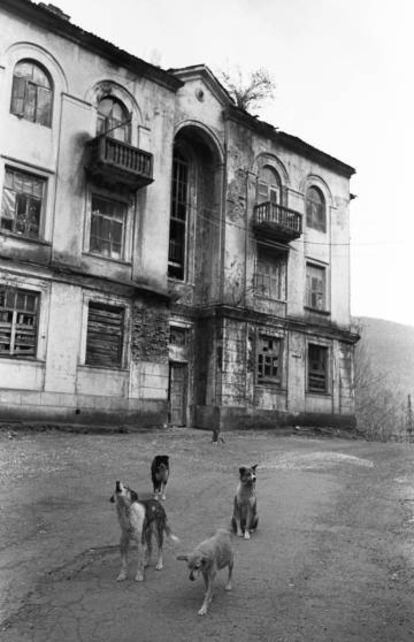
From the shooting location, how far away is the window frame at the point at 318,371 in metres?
28.0

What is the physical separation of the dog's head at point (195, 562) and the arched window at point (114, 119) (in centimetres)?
1867

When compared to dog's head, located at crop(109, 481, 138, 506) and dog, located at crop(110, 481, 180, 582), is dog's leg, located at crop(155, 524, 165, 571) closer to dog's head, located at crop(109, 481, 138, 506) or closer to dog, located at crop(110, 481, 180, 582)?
dog, located at crop(110, 481, 180, 582)

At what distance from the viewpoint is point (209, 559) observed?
5281 millimetres

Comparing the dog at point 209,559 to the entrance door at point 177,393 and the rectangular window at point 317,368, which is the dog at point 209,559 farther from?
the rectangular window at point 317,368

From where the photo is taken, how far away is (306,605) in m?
5.41

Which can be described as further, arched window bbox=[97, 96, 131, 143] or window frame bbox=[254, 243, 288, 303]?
window frame bbox=[254, 243, 288, 303]

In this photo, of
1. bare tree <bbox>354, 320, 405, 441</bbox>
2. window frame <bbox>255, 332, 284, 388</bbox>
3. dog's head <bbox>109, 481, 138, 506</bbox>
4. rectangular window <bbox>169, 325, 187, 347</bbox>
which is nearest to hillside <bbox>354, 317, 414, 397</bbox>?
bare tree <bbox>354, 320, 405, 441</bbox>

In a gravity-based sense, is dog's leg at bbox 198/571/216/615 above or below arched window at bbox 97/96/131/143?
below

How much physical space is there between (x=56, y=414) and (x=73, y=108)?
9775 mm

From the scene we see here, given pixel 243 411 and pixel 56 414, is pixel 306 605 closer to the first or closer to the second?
pixel 56 414

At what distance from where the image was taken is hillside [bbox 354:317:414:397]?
97.1 m

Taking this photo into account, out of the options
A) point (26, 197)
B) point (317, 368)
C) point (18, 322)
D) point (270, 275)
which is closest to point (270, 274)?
point (270, 275)

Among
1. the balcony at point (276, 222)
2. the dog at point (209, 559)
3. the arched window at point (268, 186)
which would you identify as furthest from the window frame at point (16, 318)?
the dog at point (209, 559)

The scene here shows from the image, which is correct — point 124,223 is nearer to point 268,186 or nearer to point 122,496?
point 268,186
